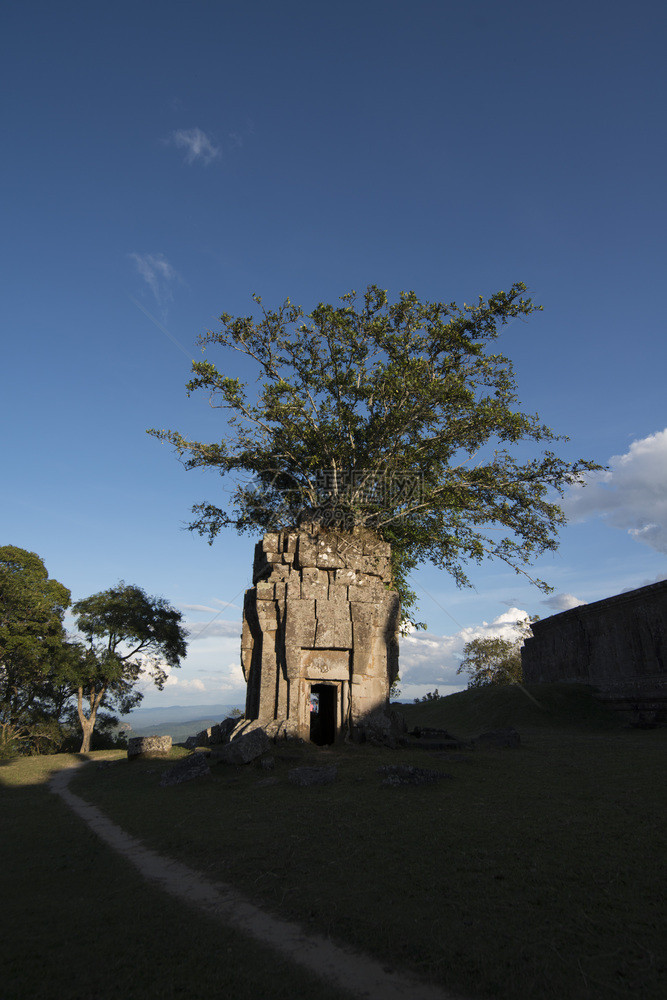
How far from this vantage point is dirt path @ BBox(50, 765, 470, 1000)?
427cm

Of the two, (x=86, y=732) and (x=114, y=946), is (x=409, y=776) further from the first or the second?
(x=86, y=732)

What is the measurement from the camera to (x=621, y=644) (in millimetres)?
29484

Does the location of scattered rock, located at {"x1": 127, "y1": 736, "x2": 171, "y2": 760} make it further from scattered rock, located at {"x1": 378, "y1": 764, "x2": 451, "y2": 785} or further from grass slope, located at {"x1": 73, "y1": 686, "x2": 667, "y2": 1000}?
scattered rock, located at {"x1": 378, "y1": 764, "x2": 451, "y2": 785}

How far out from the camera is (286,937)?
5121 mm

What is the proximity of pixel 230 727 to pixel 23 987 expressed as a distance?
18.1 m

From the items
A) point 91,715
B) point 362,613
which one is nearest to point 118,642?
point 91,715

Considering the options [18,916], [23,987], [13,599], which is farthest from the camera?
[13,599]

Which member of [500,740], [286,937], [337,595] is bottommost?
[286,937]

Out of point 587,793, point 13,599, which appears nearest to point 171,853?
point 587,793

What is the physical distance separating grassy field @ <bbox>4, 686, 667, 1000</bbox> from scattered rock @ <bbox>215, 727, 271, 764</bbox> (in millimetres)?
346

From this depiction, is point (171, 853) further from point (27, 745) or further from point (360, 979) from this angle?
point (27, 745)

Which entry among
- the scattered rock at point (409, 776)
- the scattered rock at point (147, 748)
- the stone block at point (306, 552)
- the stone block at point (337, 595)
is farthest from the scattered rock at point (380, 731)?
the scattered rock at point (147, 748)

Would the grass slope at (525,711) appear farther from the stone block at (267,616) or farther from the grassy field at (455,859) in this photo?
the grassy field at (455,859)

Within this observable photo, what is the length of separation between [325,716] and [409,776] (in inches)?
361
